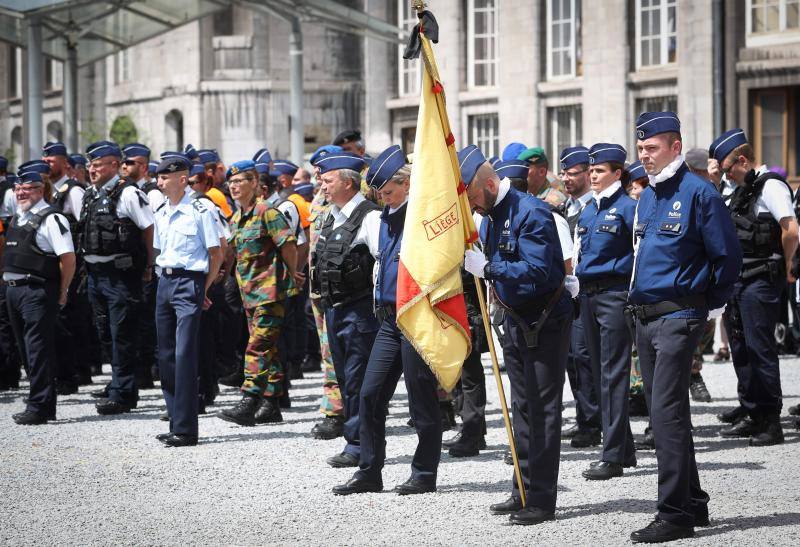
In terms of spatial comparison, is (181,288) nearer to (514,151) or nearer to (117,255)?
(117,255)

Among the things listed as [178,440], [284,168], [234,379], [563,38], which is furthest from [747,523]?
[563,38]

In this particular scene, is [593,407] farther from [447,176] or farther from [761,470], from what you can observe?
[447,176]

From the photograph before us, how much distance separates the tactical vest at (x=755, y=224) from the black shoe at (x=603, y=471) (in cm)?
219

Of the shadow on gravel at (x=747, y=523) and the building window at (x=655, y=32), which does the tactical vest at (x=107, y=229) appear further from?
the building window at (x=655, y=32)

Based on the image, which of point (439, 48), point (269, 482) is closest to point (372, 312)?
point (269, 482)

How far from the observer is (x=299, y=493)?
8445 mm

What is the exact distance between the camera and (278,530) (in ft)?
24.4

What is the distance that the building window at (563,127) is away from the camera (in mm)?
28031

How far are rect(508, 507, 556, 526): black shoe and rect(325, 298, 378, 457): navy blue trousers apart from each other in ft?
6.82

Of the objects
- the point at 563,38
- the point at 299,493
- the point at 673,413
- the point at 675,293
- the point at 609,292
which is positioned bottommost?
the point at 299,493

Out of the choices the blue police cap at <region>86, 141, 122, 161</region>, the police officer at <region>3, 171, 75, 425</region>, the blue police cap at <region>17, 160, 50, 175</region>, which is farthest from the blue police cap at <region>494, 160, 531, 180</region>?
the blue police cap at <region>17, 160, 50, 175</region>

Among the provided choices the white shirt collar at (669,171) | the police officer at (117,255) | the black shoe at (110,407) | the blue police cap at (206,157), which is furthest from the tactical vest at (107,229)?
the white shirt collar at (669,171)

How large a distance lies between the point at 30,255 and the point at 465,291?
3.80 m

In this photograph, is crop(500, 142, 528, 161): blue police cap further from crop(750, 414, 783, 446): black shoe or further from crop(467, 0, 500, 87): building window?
crop(467, 0, 500, 87): building window
